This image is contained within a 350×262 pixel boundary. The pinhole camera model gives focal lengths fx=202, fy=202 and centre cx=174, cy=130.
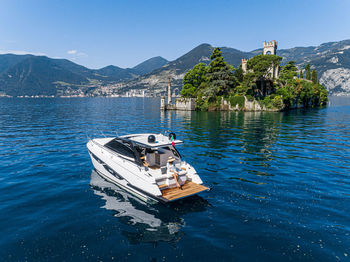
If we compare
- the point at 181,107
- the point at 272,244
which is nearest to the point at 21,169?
the point at 272,244

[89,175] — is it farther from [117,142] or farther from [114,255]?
[114,255]

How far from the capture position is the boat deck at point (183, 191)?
967cm

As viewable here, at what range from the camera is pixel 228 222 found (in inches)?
345

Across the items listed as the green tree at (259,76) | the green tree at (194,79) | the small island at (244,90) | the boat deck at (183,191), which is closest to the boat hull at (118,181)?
the boat deck at (183,191)

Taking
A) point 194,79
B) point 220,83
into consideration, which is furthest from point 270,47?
point 220,83

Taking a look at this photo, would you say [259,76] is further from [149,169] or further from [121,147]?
[149,169]

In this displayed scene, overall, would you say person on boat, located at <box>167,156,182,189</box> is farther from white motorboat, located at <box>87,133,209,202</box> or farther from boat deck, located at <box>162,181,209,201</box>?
boat deck, located at <box>162,181,209,201</box>

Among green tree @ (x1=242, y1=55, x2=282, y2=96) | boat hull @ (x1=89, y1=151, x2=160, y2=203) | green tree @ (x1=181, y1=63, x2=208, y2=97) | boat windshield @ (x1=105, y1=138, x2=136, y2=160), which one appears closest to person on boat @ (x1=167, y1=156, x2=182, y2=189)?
boat hull @ (x1=89, y1=151, x2=160, y2=203)

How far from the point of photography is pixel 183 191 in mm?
10203

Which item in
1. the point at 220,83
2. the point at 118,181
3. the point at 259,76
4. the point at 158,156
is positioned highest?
the point at 259,76

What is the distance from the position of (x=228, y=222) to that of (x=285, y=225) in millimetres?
2338

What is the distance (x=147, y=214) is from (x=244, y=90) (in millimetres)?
63319

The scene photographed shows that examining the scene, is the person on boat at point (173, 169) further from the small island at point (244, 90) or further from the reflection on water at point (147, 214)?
the small island at point (244, 90)

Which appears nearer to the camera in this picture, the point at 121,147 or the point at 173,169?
the point at 173,169
